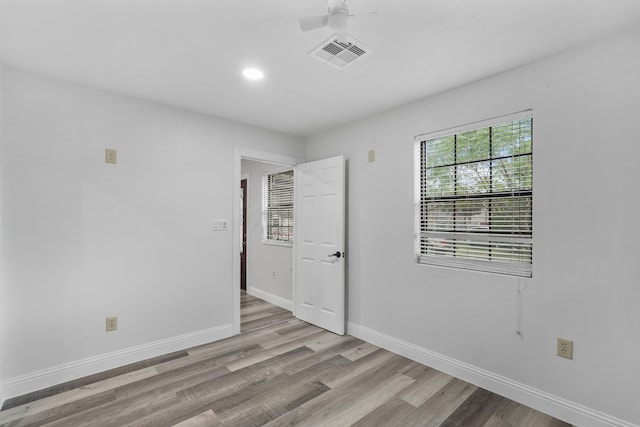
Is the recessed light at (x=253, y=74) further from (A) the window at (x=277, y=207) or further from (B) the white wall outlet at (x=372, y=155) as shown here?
(A) the window at (x=277, y=207)

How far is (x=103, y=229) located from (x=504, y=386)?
3.49m

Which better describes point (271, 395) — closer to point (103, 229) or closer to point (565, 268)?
point (103, 229)

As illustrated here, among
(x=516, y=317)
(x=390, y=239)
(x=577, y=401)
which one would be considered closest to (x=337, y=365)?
(x=390, y=239)

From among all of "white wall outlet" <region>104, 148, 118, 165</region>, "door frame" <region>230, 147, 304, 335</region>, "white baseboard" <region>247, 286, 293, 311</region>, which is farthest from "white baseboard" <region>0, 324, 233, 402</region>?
"white wall outlet" <region>104, 148, 118, 165</region>

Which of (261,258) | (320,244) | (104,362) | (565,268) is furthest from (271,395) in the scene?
(261,258)

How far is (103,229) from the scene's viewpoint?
107 inches

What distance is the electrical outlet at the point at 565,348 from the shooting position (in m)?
2.08

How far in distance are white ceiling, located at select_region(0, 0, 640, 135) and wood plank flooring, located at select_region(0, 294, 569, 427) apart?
245 centimetres

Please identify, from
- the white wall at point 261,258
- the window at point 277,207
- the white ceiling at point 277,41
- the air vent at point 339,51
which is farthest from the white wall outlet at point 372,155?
the white wall at point 261,258

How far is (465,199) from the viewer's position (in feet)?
8.85

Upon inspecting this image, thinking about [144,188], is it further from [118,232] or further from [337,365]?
[337,365]

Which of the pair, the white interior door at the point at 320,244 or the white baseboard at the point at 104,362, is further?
the white interior door at the point at 320,244

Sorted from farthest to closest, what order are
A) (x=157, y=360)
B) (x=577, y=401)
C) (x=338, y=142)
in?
(x=338, y=142) → (x=157, y=360) → (x=577, y=401)

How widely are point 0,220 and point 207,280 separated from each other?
5.59ft
